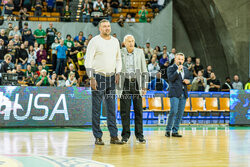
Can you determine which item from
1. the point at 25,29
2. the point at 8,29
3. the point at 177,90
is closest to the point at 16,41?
the point at 25,29

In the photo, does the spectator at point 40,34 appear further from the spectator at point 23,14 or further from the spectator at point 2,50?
the spectator at point 2,50

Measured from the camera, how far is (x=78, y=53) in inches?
692

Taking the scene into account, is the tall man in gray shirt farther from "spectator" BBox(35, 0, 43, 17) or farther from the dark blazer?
"spectator" BBox(35, 0, 43, 17)

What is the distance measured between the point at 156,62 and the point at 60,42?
4.11 meters

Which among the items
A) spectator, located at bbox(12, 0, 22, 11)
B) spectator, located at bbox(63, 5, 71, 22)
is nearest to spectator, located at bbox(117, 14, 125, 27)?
spectator, located at bbox(63, 5, 71, 22)

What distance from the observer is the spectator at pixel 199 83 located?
636 inches

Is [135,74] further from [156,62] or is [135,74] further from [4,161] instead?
[156,62]

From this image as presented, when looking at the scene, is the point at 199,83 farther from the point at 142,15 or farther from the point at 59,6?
the point at 59,6

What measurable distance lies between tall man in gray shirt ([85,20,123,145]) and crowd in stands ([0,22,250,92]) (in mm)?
7404

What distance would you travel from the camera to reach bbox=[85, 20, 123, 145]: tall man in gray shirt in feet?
24.2

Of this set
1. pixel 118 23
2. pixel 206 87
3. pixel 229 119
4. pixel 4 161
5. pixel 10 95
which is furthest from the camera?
pixel 118 23

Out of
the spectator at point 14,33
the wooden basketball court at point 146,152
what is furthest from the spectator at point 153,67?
the wooden basketball court at point 146,152

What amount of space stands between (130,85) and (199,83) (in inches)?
365

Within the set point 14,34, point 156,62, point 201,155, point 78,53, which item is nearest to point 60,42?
point 78,53
